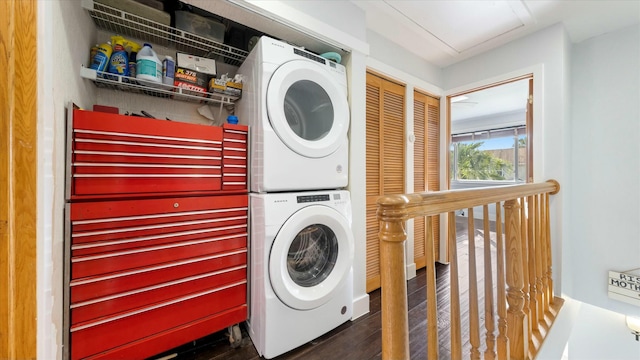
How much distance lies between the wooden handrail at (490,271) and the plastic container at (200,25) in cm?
148

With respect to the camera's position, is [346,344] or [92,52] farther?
[346,344]

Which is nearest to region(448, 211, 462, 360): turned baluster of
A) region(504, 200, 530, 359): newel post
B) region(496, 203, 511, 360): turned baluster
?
region(496, 203, 511, 360): turned baluster

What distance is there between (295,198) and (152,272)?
0.74m

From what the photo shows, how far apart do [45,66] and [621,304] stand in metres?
3.67

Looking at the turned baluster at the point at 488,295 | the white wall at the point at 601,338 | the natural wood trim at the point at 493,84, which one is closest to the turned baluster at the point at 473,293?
the turned baluster at the point at 488,295

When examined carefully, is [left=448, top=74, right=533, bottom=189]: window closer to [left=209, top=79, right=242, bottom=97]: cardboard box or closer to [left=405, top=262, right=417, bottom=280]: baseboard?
[left=405, top=262, right=417, bottom=280]: baseboard

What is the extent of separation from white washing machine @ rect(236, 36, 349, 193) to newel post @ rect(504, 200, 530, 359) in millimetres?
877

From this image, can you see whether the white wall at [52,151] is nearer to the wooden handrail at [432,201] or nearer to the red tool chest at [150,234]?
the red tool chest at [150,234]

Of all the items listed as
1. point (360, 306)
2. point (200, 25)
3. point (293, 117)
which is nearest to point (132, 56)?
point (200, 25)

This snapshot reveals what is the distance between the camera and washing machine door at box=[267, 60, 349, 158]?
126cm

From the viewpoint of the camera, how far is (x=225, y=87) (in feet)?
4.76

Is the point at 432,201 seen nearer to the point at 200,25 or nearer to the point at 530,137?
the point at 200,25

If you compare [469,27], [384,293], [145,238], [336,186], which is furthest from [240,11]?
[469,27]

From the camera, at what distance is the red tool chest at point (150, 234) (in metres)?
Result: 0.92
